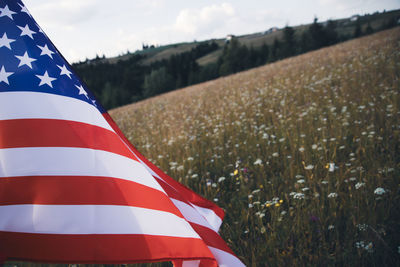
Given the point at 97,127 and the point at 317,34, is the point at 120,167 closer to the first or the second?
the point at 97,127

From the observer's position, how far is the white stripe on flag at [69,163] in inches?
47.1

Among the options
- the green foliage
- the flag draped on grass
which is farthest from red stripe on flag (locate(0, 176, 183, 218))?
the green foliage

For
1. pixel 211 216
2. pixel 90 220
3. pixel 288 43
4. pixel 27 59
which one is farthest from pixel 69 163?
pixel 288 43

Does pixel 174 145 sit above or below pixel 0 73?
below

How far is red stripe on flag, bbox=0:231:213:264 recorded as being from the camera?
→ 1.05 meters

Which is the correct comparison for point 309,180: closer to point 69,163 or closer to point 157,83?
point 69,163

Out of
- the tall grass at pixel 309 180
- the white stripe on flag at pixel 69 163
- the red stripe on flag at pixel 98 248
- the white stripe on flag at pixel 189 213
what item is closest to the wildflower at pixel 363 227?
the tall grass at pixel 309 180

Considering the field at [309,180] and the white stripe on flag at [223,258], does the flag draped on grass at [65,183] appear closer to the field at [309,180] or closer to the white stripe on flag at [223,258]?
the white stripe on flag at [223,258]

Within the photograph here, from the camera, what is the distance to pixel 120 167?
1394mm

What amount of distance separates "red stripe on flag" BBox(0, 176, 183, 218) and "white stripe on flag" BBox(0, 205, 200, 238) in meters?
0.03

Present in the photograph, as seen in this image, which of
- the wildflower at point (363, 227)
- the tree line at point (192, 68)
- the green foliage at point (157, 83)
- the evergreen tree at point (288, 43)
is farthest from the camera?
the green foliage at point (157, 83)

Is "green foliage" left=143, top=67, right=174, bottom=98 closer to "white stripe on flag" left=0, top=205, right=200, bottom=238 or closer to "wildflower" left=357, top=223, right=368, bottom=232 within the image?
"wildflower" left=357, top=223, right=368, bottom=232

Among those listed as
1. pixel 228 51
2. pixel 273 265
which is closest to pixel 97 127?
pixel 273 265

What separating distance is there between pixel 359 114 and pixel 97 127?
13.7 ft
